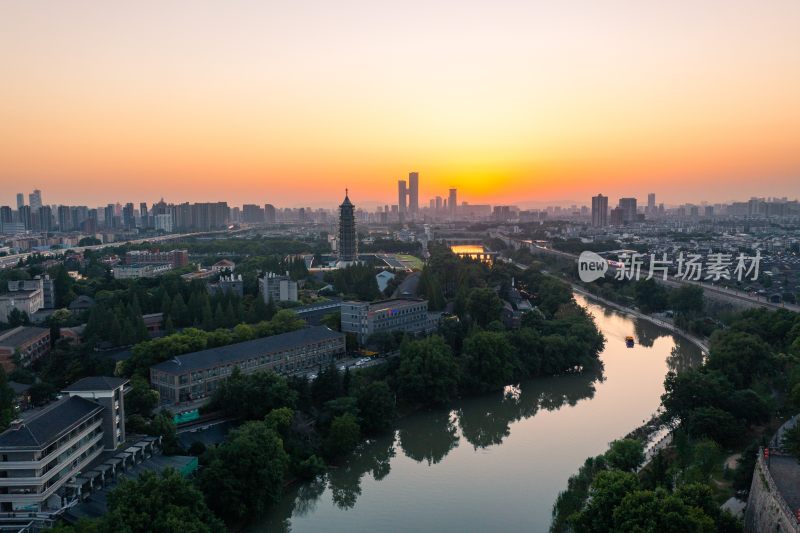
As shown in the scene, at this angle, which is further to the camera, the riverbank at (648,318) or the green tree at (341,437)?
the riverbank at (648,318)

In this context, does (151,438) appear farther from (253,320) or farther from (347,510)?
(253,320)

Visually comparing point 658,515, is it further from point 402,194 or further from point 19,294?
point 402,194

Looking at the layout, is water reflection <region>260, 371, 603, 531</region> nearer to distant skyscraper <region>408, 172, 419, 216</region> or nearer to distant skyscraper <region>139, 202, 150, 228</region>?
distant skyscraper <region>139, 202, 150, 228</region>

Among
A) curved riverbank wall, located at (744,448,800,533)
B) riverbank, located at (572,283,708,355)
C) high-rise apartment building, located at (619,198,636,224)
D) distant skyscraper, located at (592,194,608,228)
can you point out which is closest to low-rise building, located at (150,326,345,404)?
curved riverbank wall, located at (744,448,800,533)

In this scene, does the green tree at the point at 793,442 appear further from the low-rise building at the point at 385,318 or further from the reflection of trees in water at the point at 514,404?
the low-rise building at the point at 385,318

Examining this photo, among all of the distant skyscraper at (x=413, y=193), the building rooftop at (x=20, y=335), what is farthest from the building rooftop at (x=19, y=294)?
the distant skyscraper at (x=413, y=193)

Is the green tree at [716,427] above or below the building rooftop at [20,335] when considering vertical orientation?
below

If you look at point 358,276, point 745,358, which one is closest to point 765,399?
point 745,358
